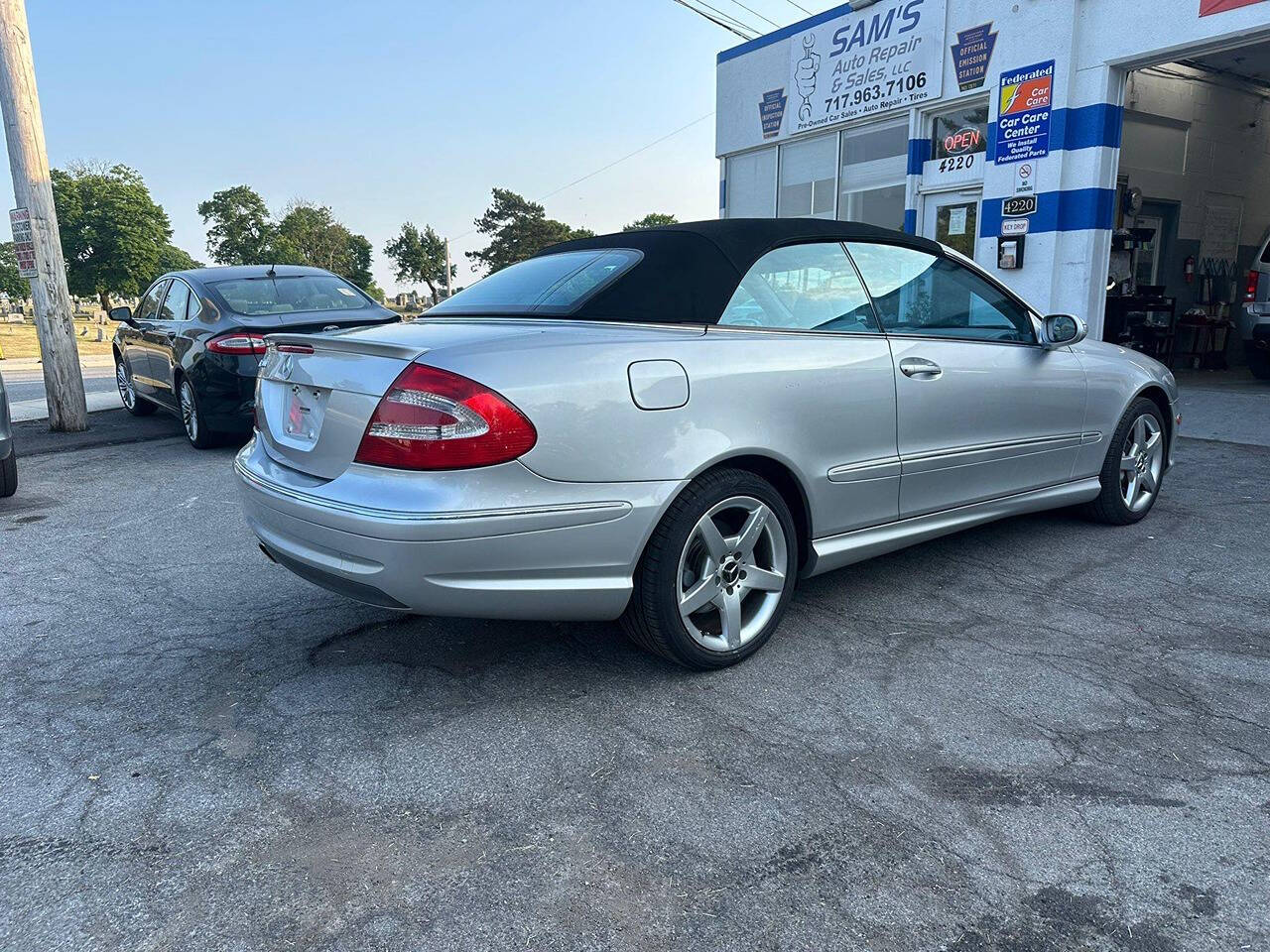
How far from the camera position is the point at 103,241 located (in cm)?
5156

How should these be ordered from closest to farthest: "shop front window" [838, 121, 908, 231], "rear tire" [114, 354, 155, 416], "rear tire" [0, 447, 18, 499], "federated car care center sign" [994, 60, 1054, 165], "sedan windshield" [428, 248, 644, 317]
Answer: "sedan windshield" [428, 248, 644, 317], "rear tire" [0, 447, 18, 499], "rear tire" [114, 354, 155, 416], "federated car care center sign" [994, 60, 1054, 165], "shop front window" [838, 121, 908, 231]

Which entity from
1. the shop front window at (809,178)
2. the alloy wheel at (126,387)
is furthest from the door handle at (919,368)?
the shop front window at (809,178)

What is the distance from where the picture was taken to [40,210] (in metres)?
8.27

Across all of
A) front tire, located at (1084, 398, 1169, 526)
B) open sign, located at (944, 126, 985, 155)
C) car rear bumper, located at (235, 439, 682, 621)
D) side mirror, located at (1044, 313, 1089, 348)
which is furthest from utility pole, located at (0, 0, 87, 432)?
open sign, located at (944, 126, 985, 155)

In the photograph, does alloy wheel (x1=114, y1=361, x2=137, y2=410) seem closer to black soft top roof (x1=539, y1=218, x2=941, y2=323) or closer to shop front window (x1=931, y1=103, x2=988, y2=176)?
black soft top roof (x1=539, y1=218, x2=941, y2=323)

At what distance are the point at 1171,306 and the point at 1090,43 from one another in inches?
220

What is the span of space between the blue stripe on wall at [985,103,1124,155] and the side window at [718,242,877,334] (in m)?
7.49

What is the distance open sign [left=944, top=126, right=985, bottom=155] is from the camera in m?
10.8

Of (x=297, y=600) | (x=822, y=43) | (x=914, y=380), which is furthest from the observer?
(x=822, y=43)

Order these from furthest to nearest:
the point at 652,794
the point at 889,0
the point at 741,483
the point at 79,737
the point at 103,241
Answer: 1. the point at 103,241
2. the point at 889,0
3. the point at 741,483
4. the point at 79,737
5. the point at 652,794

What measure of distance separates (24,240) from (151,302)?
45.6 inches

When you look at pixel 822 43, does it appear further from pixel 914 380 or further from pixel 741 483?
pixel 741 483

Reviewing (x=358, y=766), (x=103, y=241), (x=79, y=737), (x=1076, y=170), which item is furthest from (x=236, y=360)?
(x=103, y=241)

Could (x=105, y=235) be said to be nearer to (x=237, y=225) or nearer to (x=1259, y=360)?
(x=237, y=225)
